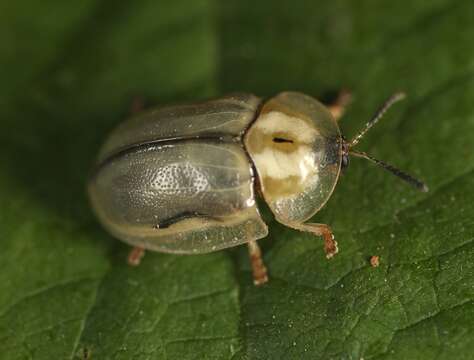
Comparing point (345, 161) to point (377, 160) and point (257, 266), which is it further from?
point (257, 266)

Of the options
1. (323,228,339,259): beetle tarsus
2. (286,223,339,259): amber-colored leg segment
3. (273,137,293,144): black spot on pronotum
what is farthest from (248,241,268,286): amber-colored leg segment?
(273,137,293,144): black spot on pronotum

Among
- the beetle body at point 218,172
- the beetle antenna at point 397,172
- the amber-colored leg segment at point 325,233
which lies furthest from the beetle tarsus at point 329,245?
the beetle antenna at point 397,172

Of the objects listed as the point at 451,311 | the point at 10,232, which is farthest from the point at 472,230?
the point at 10,232

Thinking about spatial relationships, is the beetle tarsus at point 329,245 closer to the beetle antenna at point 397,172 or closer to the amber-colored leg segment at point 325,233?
the amber-colored leg segment at point 325,233

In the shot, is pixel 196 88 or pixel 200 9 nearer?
pixel 196 88

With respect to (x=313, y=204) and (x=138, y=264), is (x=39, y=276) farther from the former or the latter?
(x=313, y=204)

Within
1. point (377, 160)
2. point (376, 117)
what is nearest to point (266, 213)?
point (377, 160)
